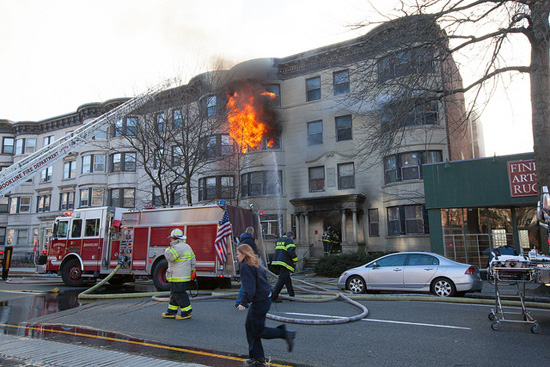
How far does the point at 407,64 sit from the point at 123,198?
24.8m

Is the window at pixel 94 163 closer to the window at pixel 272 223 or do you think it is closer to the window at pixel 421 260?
the window at pixel 272 223

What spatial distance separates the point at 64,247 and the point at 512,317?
1465cm

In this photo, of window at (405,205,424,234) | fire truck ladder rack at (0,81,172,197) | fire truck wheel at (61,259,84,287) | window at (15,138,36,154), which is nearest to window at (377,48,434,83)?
window at (405,205,424,234)

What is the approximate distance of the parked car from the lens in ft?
34.4

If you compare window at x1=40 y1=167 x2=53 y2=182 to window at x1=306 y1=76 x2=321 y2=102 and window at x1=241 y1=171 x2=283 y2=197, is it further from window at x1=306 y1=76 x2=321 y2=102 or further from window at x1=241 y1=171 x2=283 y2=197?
window at x1=306 y1=76 x2=321 y2=102

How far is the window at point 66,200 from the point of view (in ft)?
112

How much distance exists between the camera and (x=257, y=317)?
4.78 m

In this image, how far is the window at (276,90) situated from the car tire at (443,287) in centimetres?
1734

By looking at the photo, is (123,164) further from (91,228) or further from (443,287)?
(443,287)

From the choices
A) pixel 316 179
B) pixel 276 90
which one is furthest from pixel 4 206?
pixel 316 179

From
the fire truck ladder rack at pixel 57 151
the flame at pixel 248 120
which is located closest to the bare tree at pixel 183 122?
the fire truck ladder rack at pixel 57 151

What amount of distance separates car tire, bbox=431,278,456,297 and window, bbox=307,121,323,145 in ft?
49.2

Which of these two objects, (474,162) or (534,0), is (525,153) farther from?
(534,0)

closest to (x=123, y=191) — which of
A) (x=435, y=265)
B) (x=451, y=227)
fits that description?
(x=451, y=227)
